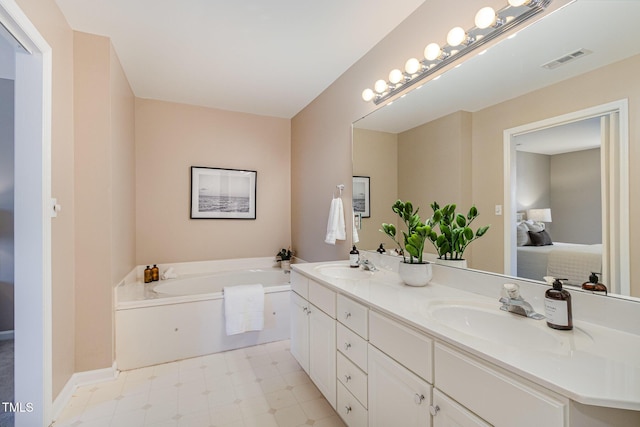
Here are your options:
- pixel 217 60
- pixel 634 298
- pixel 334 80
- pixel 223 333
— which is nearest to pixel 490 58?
pixel 634 298

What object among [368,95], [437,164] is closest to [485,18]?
[437,164]

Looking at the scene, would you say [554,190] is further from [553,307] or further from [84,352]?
[84,352]

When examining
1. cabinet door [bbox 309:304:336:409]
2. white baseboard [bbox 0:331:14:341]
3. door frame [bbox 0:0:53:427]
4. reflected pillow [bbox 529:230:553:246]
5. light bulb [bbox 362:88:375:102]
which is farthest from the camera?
white baseboard [bbox 0:331:14:341]

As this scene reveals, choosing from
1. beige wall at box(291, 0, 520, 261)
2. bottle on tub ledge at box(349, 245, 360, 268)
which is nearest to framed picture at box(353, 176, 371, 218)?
beige wall at box(291, 0, 520, 261)

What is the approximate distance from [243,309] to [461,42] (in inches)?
98.5

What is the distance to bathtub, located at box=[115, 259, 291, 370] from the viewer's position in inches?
93.0

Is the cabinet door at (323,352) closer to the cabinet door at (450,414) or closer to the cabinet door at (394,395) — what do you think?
the cabinet door at (394,395)

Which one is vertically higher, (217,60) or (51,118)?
(217,60)

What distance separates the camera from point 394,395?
1.19 m

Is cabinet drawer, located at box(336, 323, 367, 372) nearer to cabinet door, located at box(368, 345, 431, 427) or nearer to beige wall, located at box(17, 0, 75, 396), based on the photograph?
cabinet door, located at box(368, 345, 431, 427)

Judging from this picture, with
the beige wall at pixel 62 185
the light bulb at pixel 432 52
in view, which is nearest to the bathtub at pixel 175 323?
the beige wall at pixel 62 185

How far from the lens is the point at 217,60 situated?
2412 mm

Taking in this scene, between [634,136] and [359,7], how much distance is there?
1.51 metres

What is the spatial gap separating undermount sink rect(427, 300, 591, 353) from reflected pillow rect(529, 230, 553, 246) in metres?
0.31
